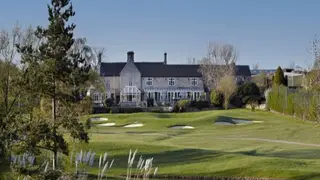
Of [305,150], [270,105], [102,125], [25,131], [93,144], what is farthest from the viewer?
[270,105]

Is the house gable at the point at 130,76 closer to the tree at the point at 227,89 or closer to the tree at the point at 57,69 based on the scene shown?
the tree at the point at 227,89

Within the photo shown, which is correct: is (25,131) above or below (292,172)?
above

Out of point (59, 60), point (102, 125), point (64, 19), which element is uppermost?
point (64, 19)

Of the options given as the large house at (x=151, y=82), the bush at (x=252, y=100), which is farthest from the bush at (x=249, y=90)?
the large house at (x=151, y=82)

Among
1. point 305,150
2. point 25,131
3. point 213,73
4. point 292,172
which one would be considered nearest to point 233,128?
point 305,150

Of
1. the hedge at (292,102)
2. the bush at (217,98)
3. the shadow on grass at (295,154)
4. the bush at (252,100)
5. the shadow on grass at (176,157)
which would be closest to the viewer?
the shadow on grass at (176,157)

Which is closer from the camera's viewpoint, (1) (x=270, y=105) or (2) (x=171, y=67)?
(1) (x=270, y=105)

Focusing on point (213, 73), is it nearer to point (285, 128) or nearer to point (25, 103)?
point (285, 128)

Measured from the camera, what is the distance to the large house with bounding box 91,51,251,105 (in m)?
98.3

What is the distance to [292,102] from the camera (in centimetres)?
5262

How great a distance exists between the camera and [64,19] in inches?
709

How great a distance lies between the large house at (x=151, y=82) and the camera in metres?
98.3

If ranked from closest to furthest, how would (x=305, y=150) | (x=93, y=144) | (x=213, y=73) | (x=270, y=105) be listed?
(x=305, y=150) → (x=93, y=144) → (x=270, y=105) → (x=213, y=73)

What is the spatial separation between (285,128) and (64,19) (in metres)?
27.8
